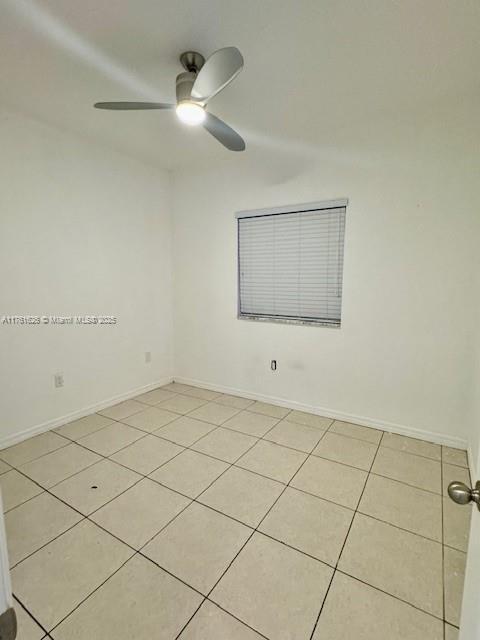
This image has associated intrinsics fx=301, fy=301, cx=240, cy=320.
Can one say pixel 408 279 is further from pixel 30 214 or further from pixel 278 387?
pixel 30 214

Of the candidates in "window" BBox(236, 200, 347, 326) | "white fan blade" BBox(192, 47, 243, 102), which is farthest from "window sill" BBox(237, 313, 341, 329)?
"white fan blade" BBox(192, 47, 243, 102)

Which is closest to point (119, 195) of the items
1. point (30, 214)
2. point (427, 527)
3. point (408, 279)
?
point (30, 214)

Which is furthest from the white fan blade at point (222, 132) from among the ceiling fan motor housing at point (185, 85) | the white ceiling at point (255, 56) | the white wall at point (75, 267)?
the white wall at point (75, 267)

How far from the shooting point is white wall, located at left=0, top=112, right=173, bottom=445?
2270 mm

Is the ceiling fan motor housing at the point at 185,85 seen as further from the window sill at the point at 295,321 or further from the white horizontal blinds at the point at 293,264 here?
the window sill at the point at 295,321

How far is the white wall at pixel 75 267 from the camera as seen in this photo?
227 cm

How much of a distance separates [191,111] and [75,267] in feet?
5.56

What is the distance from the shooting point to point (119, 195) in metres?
2.98

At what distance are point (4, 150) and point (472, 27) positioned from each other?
289 cm

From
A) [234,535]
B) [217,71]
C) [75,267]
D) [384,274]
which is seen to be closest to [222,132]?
[217,71]

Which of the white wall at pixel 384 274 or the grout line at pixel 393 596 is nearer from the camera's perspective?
the grout line at pixel 393 596

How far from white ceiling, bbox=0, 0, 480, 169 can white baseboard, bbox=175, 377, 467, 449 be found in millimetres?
2386

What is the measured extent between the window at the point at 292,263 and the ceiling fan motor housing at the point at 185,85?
1.33m

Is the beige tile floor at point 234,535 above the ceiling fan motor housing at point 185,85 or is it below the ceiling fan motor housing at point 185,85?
below
